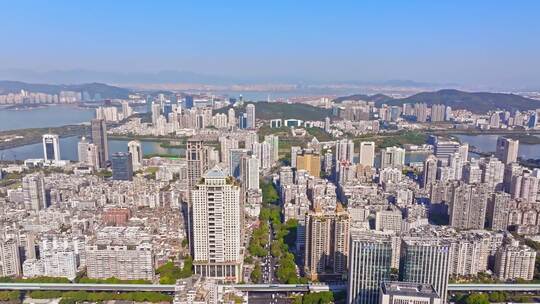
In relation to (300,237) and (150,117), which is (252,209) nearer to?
(300,237)

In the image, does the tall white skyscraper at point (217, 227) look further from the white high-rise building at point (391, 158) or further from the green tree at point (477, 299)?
the white high-rise building at point (391, 158)

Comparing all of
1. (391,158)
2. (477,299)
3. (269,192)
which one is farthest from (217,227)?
(391,158)

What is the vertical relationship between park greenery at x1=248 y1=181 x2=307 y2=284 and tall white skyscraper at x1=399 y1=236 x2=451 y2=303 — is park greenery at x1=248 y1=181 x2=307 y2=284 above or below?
below

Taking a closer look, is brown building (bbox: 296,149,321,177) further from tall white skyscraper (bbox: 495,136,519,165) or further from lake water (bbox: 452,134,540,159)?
lake water (bbox: 452,134,540,159)

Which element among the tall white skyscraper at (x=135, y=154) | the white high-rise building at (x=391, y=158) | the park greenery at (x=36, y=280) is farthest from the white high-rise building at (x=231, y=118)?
the park greenery at (x=36, y=280)

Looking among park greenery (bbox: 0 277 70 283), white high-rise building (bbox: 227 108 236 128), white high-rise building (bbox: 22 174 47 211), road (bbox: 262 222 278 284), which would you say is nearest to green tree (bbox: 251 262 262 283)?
road (bbox: 262 222 278 284)

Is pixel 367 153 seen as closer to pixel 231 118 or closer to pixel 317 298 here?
pixel 317 298
